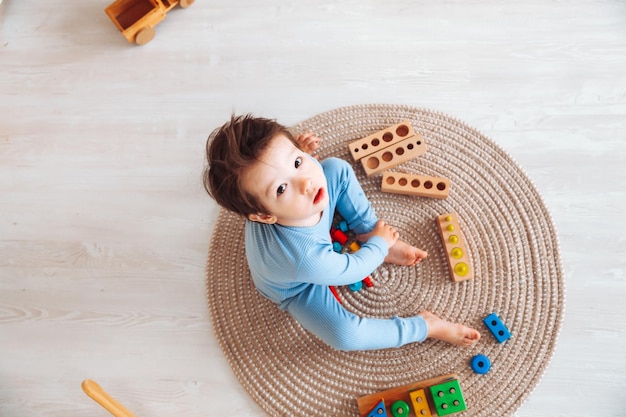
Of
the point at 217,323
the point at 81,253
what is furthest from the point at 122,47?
the point at 217,323

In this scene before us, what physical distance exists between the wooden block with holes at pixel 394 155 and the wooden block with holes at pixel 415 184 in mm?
20

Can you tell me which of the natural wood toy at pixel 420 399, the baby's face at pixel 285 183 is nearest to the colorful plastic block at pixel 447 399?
the natural wood toy at pixel 420 399

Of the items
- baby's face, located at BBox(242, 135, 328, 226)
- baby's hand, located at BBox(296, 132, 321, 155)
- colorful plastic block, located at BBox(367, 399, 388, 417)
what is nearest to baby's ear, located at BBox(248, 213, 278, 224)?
baby's face, located at BBox(242, 135, 328, 226)

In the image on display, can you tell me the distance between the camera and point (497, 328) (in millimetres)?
896

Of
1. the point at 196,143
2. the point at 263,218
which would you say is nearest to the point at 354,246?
the point at 263,218

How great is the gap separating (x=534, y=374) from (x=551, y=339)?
7 centimetres

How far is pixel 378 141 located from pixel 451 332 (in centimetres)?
A: 37

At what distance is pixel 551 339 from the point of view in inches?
35.3

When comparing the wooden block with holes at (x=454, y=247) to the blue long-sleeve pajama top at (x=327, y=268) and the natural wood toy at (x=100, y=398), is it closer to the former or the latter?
the blue long-sleeve pajama top at (x=327, y=268)

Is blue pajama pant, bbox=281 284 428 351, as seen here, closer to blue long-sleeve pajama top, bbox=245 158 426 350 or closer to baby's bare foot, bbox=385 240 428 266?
blue long-sleeve pajama top, bbox=245 158 426 350

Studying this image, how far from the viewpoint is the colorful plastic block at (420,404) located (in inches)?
33.9

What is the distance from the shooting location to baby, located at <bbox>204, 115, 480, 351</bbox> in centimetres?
67

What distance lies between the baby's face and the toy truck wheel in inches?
22.6

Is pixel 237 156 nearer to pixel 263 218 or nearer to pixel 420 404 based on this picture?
pixel 263 218
